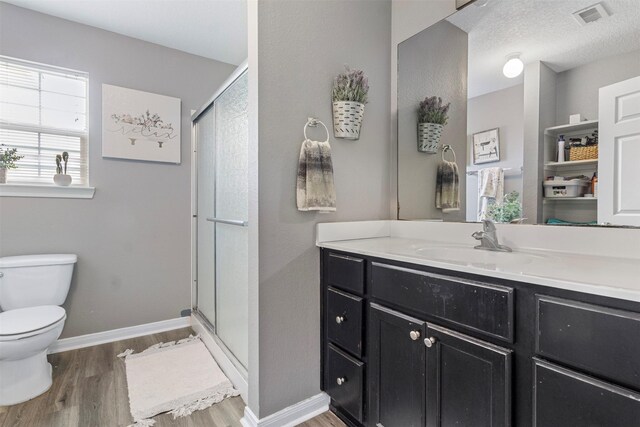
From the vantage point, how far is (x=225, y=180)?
6.77 feet

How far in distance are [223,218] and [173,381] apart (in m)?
1.04

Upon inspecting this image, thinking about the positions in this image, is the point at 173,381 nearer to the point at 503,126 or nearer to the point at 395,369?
the point at 395,369

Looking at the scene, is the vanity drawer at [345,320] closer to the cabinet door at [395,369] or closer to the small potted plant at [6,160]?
the cabinet door at [395,369]

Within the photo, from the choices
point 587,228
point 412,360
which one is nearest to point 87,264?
point 412,360

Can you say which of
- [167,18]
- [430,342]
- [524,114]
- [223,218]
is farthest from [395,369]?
[167,18]

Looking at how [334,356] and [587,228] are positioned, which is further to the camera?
[334,356]

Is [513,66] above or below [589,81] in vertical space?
above

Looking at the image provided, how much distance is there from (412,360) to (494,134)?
1.10m

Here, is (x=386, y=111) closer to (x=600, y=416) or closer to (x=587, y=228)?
(x=587, y=228)

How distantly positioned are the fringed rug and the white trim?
0.03 meters

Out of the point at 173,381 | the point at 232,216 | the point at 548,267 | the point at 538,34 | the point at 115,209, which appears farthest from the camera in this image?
the point at 115,209

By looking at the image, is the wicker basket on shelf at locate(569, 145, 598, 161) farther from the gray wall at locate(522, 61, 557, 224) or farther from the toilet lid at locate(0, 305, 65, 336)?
the toilet lid at locate(0, 305, 65, 336)

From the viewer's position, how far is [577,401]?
0.71 meters

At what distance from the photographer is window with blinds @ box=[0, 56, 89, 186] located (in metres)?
2.13
